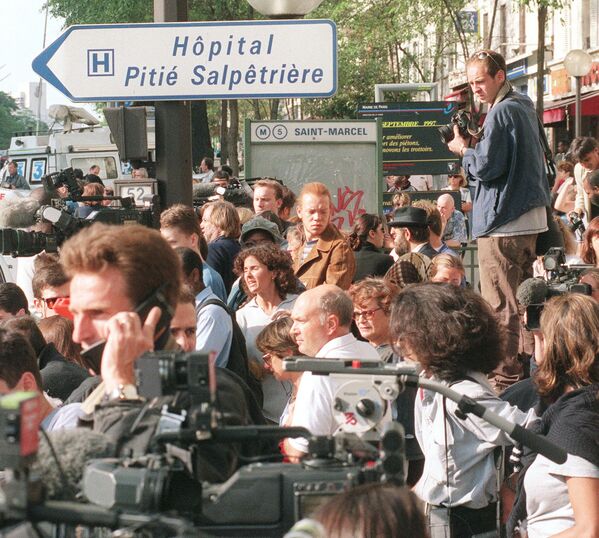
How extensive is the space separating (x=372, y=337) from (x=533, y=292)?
1.23 m

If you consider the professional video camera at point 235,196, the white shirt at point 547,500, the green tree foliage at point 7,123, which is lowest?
the white shirt at point 547,500

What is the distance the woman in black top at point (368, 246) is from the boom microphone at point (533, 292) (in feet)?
11.3

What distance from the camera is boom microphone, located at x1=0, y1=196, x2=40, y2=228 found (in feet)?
28.8

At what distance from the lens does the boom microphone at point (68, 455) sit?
7.20 feet

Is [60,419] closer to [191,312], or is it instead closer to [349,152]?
[191,312]

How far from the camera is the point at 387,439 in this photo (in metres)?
2.30

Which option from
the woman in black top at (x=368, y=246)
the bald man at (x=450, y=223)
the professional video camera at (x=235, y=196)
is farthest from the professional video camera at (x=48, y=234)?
the bald man at (x=450, y=223)

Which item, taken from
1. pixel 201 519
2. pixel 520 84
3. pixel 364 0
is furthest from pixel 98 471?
pixel 520 84

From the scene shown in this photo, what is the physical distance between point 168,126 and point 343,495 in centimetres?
656

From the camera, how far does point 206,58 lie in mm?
7949

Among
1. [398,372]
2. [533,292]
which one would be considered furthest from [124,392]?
[533,292]

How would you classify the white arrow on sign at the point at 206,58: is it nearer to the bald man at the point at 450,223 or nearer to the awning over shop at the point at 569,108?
the bald man at the point at 450,223

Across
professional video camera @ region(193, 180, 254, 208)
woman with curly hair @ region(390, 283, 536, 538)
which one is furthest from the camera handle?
professional video camera @ region(193, 180, 254, 208)

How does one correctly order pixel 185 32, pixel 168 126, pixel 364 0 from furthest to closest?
1. pixel 364 0
2. pixel 168 126
3. pixel 185 32
